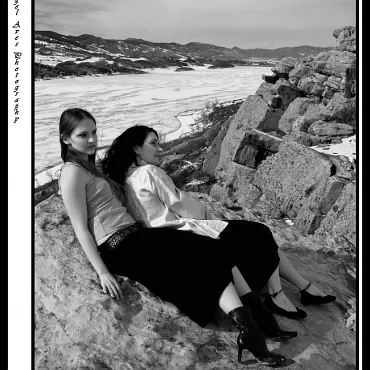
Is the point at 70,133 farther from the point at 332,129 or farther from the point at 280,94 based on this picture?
the point at 280,94

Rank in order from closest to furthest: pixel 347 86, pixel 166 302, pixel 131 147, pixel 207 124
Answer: pixel 166 302, pixel 131 147, pixel 347 86, pixel 207 124

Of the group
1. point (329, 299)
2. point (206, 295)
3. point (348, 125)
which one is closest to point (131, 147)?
point (206, 295)

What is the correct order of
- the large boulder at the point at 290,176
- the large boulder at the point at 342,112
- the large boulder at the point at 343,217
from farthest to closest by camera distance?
1. the large boulder at the point at 342,112
2. the large boulder at the point at 290,176
3. the large boulder at the point at 343,217

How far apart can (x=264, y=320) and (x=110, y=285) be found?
0.91 metres

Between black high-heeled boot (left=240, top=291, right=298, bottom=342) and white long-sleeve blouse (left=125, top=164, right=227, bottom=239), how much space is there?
16.6 inches

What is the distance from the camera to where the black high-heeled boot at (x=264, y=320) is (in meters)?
2.94

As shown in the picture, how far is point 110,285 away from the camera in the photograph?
9.75ft

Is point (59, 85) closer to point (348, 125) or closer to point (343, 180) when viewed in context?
point (348, 125)

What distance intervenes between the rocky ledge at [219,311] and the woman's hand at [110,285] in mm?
52

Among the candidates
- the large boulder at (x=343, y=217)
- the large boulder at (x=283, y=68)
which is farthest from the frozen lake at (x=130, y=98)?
the large boulder at (x=343, y=217)

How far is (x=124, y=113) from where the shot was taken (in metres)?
13.3

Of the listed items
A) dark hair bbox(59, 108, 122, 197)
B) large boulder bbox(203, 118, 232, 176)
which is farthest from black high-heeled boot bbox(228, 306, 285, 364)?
large boulder bbox(203, 118, 232, 176)

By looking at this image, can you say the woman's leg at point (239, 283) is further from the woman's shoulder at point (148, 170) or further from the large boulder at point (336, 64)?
the large boulder at point (336, 64)
